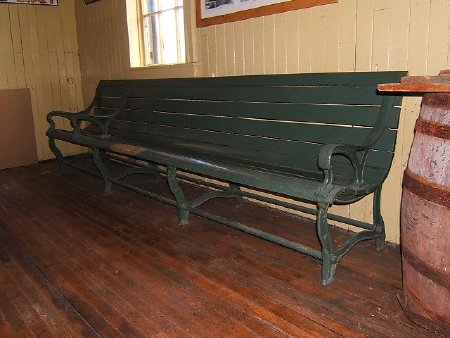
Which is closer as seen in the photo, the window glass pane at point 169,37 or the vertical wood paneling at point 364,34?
the vertical wood paneling at point 364,34

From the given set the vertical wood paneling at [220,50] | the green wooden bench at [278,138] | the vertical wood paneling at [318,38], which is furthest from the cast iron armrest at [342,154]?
the vertical wood paneling at [220,50]

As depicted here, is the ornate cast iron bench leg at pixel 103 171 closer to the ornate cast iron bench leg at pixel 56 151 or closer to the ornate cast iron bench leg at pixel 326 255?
the ornate cast iron bench leg at pixel 56 151

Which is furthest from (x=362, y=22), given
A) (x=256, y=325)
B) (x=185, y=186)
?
(x=185, y=186)

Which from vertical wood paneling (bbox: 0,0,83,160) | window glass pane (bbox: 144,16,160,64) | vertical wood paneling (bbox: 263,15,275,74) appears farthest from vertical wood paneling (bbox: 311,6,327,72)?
vertical wood paneling (bbox: 0,0,83,160)

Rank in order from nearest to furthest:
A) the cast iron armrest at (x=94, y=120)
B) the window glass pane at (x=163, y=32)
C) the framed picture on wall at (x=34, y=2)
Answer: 1. the cast iron armrest at (x=94, y=120)
2. the window glass pane at (x=163, y=32)
3. the framed picture on wall at (x=34, y=2)

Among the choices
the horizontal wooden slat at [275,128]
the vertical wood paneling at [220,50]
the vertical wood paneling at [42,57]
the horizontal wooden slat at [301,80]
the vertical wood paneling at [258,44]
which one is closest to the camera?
the horizontal wooden slat at [301,80]

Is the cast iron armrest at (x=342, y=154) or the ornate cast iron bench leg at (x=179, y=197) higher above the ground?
the cast iron armrest at (x=342, y=154)

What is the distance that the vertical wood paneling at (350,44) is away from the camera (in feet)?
7.64

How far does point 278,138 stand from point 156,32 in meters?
2.45

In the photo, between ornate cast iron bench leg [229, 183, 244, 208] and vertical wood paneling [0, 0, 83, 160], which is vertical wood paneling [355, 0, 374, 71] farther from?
vertical wood paneling [0, 0, 83, 160]

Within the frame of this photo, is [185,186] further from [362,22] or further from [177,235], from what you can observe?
[362,22]

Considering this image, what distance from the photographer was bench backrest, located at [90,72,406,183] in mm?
2385

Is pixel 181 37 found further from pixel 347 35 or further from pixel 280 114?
pixel 347 35

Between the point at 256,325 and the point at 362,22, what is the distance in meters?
1.91
